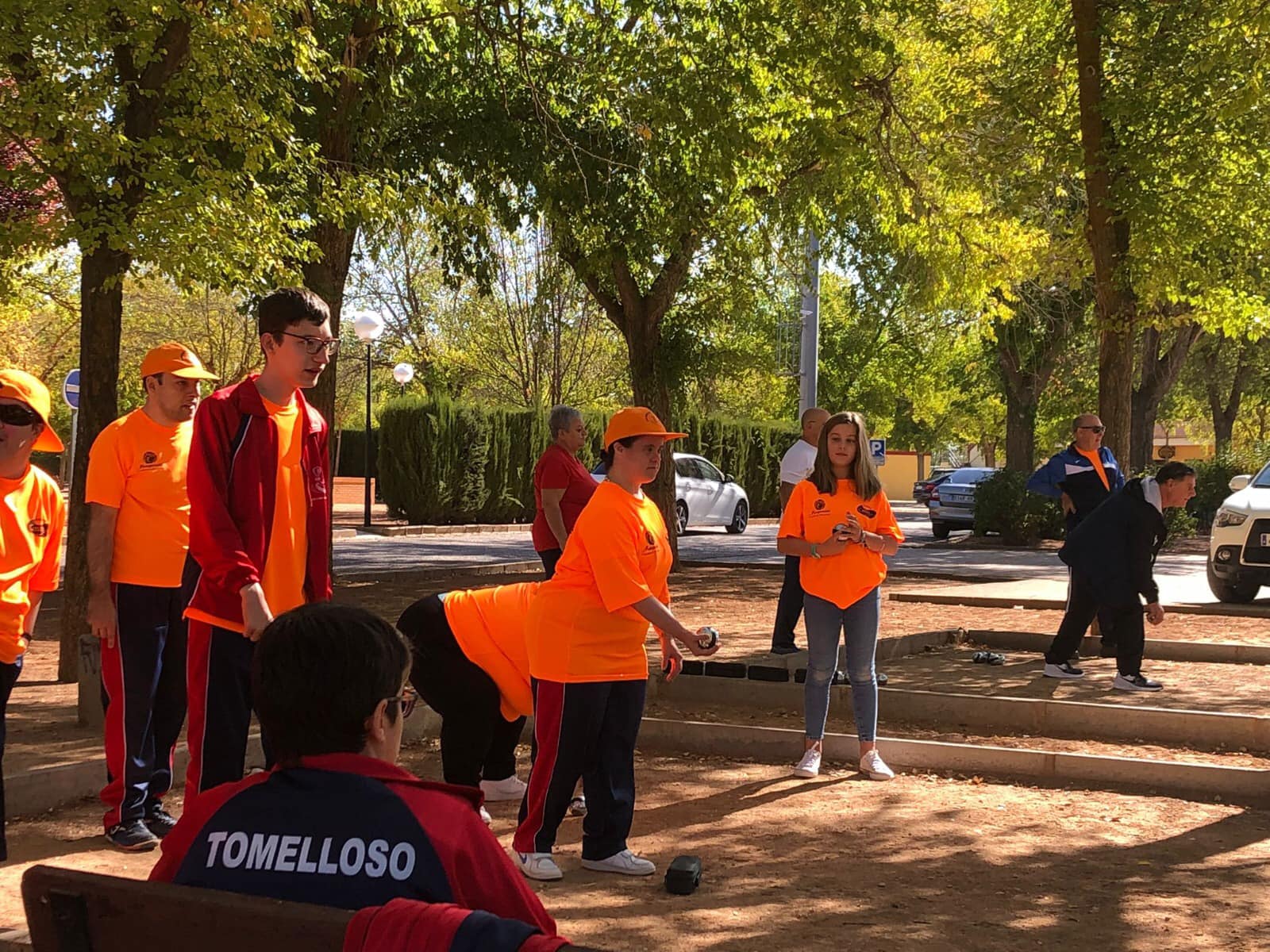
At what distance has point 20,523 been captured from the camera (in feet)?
16.7

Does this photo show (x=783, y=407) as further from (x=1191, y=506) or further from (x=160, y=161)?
(x=160, y=161)

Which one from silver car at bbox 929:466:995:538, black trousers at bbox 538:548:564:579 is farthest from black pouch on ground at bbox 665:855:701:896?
silver car at bbox 929:466:995:538

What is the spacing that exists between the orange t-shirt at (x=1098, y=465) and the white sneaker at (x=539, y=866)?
6803 mm

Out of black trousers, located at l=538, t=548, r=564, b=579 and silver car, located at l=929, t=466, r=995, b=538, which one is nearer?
black trousers, located at l=538, t=548, r=564, b=579

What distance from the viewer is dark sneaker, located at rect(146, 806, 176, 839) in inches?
227

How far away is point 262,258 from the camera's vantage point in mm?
9859

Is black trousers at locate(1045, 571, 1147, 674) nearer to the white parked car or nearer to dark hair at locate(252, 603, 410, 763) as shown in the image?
dark hair at locate(252, 603, 410, 763)

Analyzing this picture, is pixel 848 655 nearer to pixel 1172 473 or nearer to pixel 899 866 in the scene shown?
pixel 899 866

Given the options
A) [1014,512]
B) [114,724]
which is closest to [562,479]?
[114,724]

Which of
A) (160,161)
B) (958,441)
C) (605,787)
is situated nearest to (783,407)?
(958,441)

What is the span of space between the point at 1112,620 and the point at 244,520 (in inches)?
277

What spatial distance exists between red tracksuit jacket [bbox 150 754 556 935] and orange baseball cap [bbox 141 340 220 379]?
370cm

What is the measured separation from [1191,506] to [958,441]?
62.8 m

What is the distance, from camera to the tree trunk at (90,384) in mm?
9461
